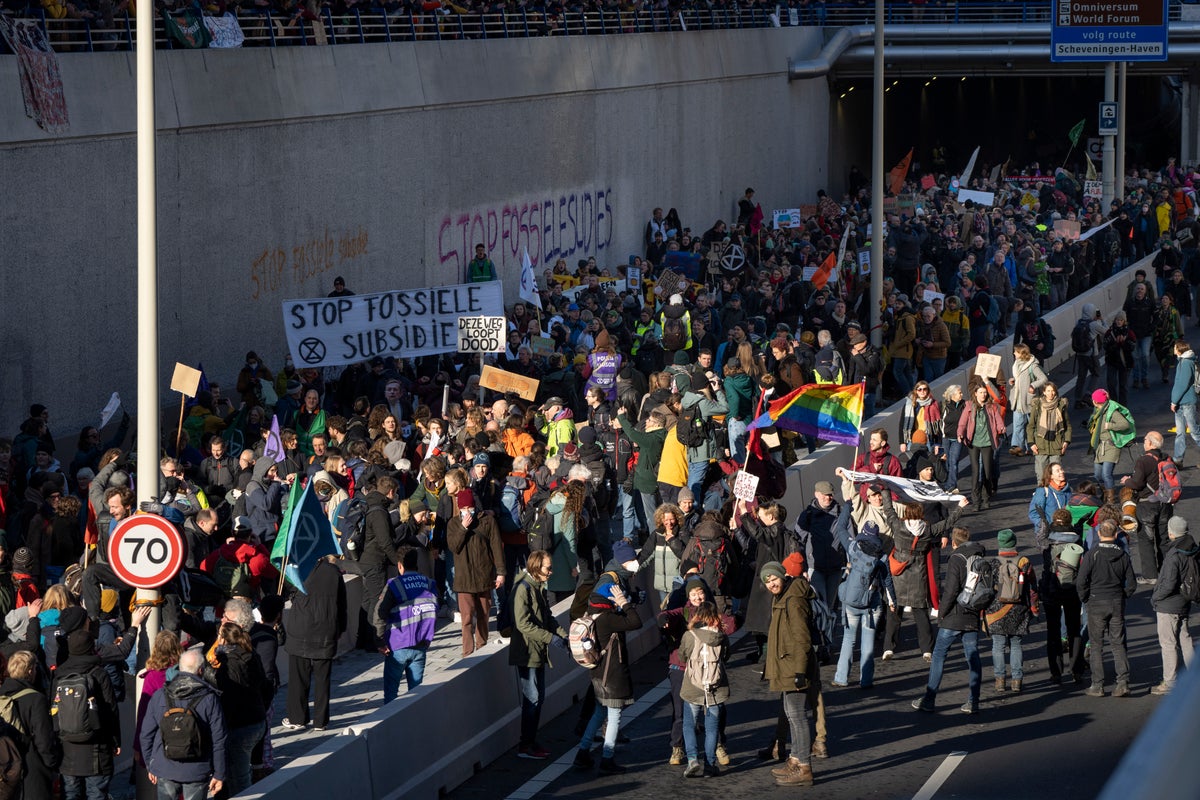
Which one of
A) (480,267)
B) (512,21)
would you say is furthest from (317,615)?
(512,21)

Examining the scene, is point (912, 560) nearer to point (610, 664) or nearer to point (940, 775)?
point (940, 775)

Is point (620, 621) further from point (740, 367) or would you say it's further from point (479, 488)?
point (740, 367)

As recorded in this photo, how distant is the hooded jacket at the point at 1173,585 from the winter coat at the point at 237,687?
635 cm

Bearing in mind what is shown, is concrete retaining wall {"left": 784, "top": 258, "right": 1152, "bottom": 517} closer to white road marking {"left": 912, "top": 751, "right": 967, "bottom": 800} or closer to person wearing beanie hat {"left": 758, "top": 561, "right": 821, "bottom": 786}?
white road marking {"left": 912, "top": 751, "right": 967, "bottom": 800}

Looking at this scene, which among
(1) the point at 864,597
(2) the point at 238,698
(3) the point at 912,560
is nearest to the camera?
(2) the point at 238,698

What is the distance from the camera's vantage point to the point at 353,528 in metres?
12.2

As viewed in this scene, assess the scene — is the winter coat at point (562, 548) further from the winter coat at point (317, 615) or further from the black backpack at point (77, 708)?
the black backpack at point (77, 708)

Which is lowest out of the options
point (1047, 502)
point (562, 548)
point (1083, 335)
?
point (562, 548)

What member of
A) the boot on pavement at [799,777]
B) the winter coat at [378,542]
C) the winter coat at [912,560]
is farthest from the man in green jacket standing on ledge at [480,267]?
the boot on pavement at [799,777]

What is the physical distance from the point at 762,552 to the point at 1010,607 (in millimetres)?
1739

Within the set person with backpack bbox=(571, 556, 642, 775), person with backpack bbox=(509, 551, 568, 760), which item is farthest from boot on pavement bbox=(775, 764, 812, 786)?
person with backpack bbox=(509, 551, 568, 760)

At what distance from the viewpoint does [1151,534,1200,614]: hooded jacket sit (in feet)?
39.8

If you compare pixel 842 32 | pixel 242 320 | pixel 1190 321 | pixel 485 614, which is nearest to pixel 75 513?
pixel 485 614

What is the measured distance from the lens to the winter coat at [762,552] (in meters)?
12.0
